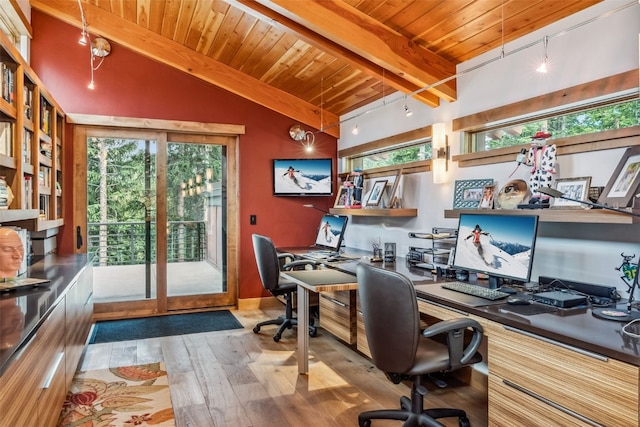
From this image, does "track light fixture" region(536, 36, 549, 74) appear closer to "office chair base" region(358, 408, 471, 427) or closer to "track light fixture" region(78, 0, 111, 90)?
"office chair base" region(358, 408, 471, 427)

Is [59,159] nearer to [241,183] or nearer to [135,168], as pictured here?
[135,168]

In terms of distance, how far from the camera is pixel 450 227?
3.53 m

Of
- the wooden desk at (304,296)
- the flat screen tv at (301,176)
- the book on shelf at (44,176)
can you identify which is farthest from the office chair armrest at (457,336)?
the flat screen tv at (301,176)

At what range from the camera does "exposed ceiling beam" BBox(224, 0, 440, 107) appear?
327cm

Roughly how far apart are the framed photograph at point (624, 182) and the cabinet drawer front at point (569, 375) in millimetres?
917

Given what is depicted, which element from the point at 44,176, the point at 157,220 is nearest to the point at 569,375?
the point at 44,176

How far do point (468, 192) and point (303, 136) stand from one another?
8.60 feet

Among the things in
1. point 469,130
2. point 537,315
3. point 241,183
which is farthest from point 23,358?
point 241,183

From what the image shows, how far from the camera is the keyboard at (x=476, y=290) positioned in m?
2.26

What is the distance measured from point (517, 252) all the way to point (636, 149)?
767mm

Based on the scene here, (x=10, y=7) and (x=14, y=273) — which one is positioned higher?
(x=10, y=7)

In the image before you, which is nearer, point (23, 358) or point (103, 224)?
point (23, 358)

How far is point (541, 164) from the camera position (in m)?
2.53

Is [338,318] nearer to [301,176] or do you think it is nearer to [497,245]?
[497,245]
